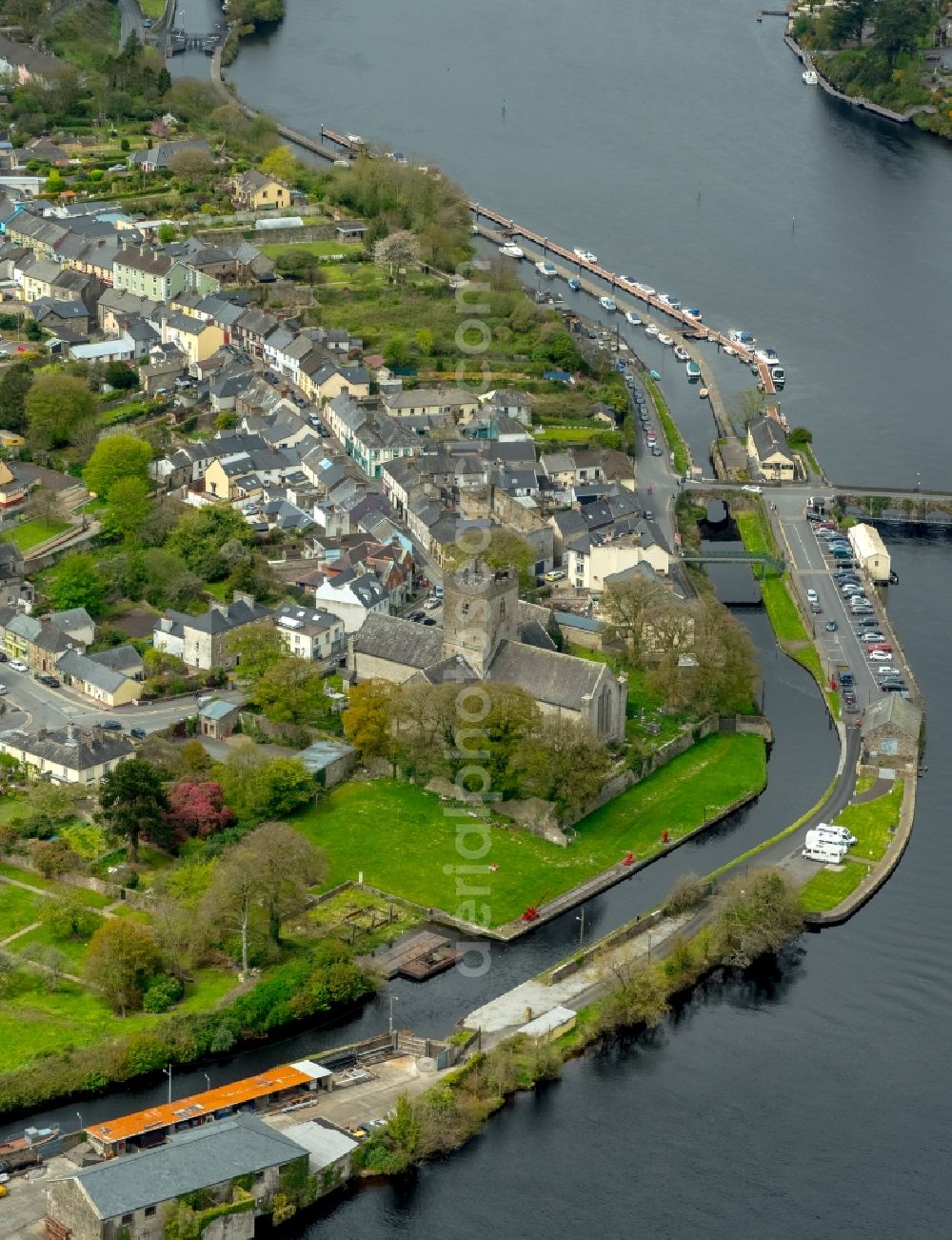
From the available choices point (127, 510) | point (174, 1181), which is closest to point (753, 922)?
point (174, 1181)

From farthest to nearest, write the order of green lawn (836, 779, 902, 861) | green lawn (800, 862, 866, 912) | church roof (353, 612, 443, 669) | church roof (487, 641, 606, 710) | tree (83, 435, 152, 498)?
tree (83, 435, 152, 498) < church roof (353, 612, 443, 669) < church roof (487, 641, 606, 710) < green lawn (836, 779, 902, 861) < green lawn (800, 862, 866, 912)

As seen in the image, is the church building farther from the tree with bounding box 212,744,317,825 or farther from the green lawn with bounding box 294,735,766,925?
the tree with bounding box 212,744,317,825

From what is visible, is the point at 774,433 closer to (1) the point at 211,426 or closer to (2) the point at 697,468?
(2) the point at 697,468

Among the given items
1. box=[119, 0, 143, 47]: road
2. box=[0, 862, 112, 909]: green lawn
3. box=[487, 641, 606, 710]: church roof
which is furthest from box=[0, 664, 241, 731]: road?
box=[119, 0, 143, 47]: road

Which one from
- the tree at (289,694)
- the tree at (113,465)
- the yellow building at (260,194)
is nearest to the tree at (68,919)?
the tree at (289,694)

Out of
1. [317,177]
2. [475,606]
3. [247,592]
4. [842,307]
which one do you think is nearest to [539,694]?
[475,606]
